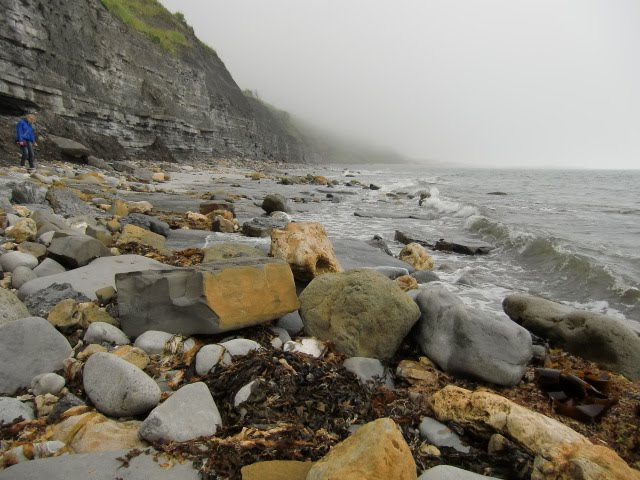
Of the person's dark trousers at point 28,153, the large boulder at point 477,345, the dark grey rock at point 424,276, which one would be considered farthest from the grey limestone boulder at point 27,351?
the person's dark trousers at point 28,153

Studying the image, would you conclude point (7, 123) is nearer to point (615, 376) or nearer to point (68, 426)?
point (68, 426)

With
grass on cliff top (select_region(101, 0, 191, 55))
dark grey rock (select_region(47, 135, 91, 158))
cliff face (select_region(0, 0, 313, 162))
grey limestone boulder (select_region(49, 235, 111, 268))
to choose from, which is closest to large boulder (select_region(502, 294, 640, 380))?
grey limestone boulder (select_region(49, 235, 111, 268))

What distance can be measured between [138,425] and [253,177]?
2606cm

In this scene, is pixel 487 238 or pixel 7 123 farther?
pixel 7 123

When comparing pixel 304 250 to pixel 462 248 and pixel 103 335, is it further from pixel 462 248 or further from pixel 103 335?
pixel 462 248

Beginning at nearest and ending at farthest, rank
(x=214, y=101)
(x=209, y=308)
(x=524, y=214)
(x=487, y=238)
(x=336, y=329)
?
(x=209, y=308)
(x=336, y=329)
(x=487, y=238)
(x=524, y=214)
(x=214, y=101)

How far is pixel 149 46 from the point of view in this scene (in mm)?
30672

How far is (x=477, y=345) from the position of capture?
326cm

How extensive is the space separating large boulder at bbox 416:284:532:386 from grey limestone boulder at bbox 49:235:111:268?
387 centimetres

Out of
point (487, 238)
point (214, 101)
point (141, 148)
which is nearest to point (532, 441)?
point (487, 238)

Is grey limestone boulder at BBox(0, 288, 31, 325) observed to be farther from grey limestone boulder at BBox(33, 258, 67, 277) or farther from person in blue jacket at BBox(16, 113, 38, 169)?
person in blue jacket at BBox(16, 113, 38, 169)

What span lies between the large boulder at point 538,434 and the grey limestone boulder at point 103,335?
7.68ft

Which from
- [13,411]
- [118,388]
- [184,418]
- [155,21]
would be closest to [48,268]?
[13,411]

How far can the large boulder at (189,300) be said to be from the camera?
3092mm
